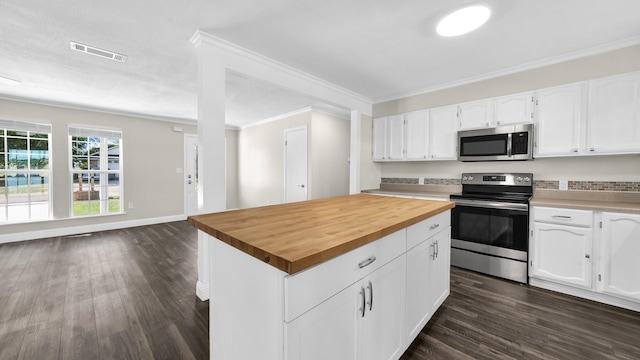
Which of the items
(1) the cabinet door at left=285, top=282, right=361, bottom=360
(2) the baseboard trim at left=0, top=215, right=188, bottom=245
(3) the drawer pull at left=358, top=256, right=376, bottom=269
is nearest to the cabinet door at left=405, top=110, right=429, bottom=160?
(3) the drawer pull at left=358, top=256, right=376, bottom=269

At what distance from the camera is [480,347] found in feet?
5.53

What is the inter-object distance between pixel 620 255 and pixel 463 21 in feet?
7.97

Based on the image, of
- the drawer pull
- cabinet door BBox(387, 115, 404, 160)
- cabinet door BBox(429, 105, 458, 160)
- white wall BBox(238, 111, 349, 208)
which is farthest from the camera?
white wall BBox(238, 111, 349, 208)

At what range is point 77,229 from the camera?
183 inches

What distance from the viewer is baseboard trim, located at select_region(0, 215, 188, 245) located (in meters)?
4.12

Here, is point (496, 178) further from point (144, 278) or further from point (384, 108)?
point (144, 278)

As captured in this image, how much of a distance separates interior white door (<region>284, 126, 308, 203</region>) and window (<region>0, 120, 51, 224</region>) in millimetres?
4230

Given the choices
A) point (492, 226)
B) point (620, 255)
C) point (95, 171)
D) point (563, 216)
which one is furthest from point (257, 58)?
point (95, 171)

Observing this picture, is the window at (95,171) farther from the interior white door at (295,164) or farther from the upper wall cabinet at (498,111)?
the upper wall cabinet at (498,111)

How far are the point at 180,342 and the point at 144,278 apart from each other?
1.38 metres

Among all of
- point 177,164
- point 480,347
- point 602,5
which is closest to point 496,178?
point 602,5

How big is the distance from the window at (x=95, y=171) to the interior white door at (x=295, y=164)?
3460 millimetres

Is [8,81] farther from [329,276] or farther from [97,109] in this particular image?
[329,276]

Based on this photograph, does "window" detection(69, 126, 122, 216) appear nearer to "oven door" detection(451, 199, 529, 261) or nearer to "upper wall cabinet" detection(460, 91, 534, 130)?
"oven door" detection(451, 199, 529, 261)
